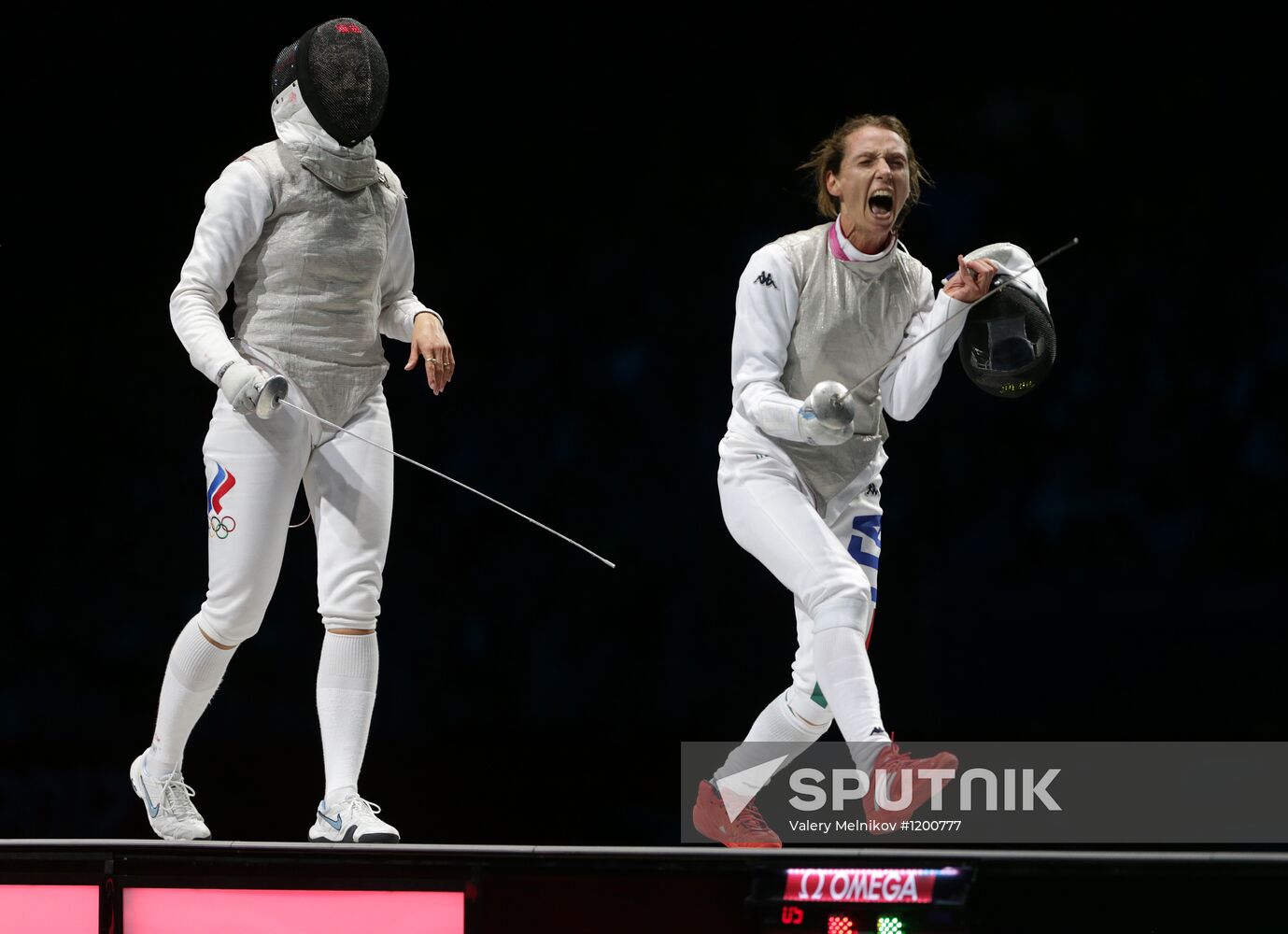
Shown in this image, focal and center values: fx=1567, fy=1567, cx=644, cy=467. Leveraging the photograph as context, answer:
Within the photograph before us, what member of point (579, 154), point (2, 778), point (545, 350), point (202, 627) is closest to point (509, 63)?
point (579, 154)

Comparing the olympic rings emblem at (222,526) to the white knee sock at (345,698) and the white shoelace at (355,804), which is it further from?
the white shoelace at (355,804)

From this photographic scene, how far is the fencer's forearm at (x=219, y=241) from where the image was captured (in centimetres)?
256

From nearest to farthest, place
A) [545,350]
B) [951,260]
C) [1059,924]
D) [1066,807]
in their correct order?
[1059,924]
[1066,807]
[951,260]
[545,350]

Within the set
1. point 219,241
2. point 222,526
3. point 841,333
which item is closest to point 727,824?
point 841,333

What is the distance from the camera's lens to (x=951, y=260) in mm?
3820

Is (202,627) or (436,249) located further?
(436,249)

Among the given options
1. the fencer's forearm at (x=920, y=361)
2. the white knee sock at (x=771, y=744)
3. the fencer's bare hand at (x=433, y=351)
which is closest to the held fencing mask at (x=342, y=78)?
the fencer's bare hand at (x=433, y=351)

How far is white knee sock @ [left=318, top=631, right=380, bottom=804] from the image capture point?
2.59 m

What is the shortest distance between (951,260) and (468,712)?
1.69 meters

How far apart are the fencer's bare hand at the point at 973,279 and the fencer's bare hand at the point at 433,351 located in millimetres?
859

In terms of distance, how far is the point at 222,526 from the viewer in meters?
2.60

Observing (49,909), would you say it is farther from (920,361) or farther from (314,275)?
(920,361)

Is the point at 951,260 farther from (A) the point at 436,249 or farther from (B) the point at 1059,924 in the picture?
(B) the point at 1059,924

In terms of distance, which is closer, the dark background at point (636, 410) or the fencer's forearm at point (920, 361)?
the fencer's forearm at point (920, 361)
